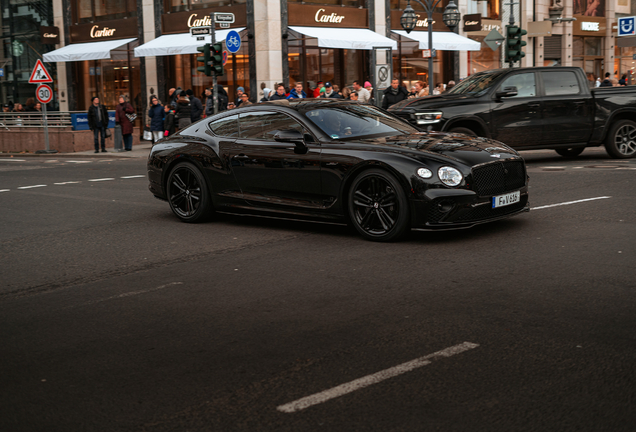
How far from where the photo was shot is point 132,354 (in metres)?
4.59

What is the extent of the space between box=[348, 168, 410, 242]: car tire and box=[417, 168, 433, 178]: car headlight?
244 millimetres

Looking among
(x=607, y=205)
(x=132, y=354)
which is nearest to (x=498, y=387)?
(x=132, y=354)

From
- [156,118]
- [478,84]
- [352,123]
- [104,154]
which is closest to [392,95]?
[478,84]

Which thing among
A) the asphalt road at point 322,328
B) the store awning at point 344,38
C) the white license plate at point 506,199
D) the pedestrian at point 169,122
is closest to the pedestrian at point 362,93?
the store awning at point 344,38

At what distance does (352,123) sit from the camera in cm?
877

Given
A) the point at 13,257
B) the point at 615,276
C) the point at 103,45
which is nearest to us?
the point at 615,276

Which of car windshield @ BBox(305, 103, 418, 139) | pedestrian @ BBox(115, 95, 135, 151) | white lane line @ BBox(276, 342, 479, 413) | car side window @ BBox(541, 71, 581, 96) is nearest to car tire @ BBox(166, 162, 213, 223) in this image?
car windshield @ BBox(305, 103, 418, 139)

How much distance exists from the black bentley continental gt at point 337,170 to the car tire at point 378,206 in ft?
0.03

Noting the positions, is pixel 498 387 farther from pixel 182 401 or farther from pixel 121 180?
pixel 121 180

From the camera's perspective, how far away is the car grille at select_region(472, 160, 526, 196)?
25.3ft

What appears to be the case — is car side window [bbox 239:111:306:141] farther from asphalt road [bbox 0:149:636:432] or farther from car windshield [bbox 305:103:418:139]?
asphalt road [bbox 0:149:636:432]

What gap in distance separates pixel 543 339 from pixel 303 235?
4291 millimetres

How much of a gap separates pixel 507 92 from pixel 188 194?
23.3ft

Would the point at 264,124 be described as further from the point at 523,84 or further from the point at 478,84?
the point at 523,84
